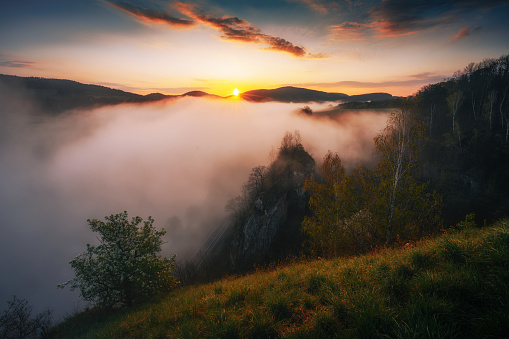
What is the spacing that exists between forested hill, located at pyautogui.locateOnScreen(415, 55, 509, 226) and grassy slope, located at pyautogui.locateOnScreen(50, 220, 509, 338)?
35366mm

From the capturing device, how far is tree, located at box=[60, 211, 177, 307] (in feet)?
41.7

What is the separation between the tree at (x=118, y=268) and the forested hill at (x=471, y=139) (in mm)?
40110

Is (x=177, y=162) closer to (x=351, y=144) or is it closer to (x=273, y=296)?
(x=351, y=144)

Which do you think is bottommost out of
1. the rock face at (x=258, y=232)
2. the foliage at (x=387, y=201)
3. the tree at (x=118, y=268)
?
the rock face at (x=258, y=232)

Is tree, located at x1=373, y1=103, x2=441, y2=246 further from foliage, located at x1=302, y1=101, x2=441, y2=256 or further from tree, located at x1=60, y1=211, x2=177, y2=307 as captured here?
tree, located at x1=60, y1=211, x2=177, y2=307

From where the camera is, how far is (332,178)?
17891mm

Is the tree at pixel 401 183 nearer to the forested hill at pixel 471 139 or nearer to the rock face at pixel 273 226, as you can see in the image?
the forested hill at pixel 471 139

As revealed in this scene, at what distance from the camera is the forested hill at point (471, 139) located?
39.2m

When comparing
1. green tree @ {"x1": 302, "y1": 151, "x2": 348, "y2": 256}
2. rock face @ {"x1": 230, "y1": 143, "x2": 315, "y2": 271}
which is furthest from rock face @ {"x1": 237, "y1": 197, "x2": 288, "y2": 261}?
green tree @ {"x1": 302, "y1": 151, "x2": 348, "y2": 256}

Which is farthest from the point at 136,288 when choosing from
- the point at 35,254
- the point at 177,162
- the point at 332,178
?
the point at 35,254

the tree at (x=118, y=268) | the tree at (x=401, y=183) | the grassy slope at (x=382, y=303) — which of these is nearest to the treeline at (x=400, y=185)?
the tree at (x=401, y=183)

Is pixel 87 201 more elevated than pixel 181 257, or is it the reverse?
pixel 181 257

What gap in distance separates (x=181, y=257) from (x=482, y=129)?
100 m

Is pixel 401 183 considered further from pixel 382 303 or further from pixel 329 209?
pixel 382 303
